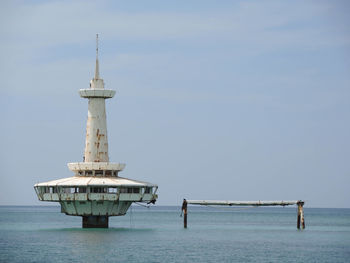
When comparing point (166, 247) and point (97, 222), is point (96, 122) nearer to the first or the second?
point (97, 222)

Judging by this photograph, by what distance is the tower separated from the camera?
85938 mm

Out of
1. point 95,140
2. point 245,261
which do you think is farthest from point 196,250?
point 95,140

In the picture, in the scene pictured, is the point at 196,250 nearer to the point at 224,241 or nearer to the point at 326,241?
the point at 224,241

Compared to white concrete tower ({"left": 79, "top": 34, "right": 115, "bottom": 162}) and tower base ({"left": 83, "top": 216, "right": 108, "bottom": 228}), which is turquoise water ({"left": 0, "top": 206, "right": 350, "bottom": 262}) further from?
white concrete tower ({"left": 79, "top": 34, "right": 115, "bottom": 162})

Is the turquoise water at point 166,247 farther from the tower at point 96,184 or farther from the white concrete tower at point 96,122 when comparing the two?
the white concrete tower at point 96,122

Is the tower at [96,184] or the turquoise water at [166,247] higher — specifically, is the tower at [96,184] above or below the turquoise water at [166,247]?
above

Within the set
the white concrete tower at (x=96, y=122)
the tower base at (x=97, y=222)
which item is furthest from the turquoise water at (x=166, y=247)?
the white concrete tower at (x=96, y=122)

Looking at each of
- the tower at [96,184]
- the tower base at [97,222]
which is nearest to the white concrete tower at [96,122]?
the tower at [96,184]

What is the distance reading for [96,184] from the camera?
8469cm

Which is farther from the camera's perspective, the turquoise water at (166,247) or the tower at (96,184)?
the tower at (96,184)

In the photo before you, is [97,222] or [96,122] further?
[96,122]

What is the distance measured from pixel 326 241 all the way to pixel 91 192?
23.2 m

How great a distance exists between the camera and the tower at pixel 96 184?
85.9 metres

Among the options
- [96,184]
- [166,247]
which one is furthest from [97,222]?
[166,247]
